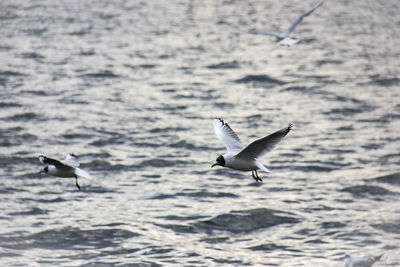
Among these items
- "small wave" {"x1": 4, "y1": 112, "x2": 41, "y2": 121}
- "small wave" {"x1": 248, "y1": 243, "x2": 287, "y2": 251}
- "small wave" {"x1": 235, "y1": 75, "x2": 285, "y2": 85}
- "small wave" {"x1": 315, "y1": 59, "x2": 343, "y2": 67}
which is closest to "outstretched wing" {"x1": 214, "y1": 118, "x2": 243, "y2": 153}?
"small wave" {"x1": 248, "y1": 243, "x2": 287, "y2": 251}

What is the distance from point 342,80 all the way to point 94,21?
12.2 meters

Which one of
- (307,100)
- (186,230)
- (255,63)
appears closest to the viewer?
(186,230)

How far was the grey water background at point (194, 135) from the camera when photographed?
13305mm

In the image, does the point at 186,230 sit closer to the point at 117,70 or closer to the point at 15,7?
the point at 117,70

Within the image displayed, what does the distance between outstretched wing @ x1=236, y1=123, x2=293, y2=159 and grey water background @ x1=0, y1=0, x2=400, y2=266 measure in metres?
3.34

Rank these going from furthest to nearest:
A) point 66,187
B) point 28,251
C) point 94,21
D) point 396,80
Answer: point 94,21 → point 396,80 → point 66,187 → point 28,251

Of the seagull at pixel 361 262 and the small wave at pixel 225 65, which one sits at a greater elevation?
the small wave at pixel 225 65

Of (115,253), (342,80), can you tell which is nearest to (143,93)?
(342,80)

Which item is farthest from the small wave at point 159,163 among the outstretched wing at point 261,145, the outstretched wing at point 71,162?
the outstretched wing at point 261,145

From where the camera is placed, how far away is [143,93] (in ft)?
73.5

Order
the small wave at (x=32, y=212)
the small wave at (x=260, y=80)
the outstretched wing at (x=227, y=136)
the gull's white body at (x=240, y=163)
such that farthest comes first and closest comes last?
the small wave at (x=260, y=80), the small wave at (x=32, y=212), the outstretched wing at (x=227, y=136), the gull's white body at (x=240, y=163)

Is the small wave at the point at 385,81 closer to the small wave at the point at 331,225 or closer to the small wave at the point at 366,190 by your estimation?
the small wave at the point at 366,190

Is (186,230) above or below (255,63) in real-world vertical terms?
below

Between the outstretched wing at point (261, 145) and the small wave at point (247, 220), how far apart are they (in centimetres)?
452
